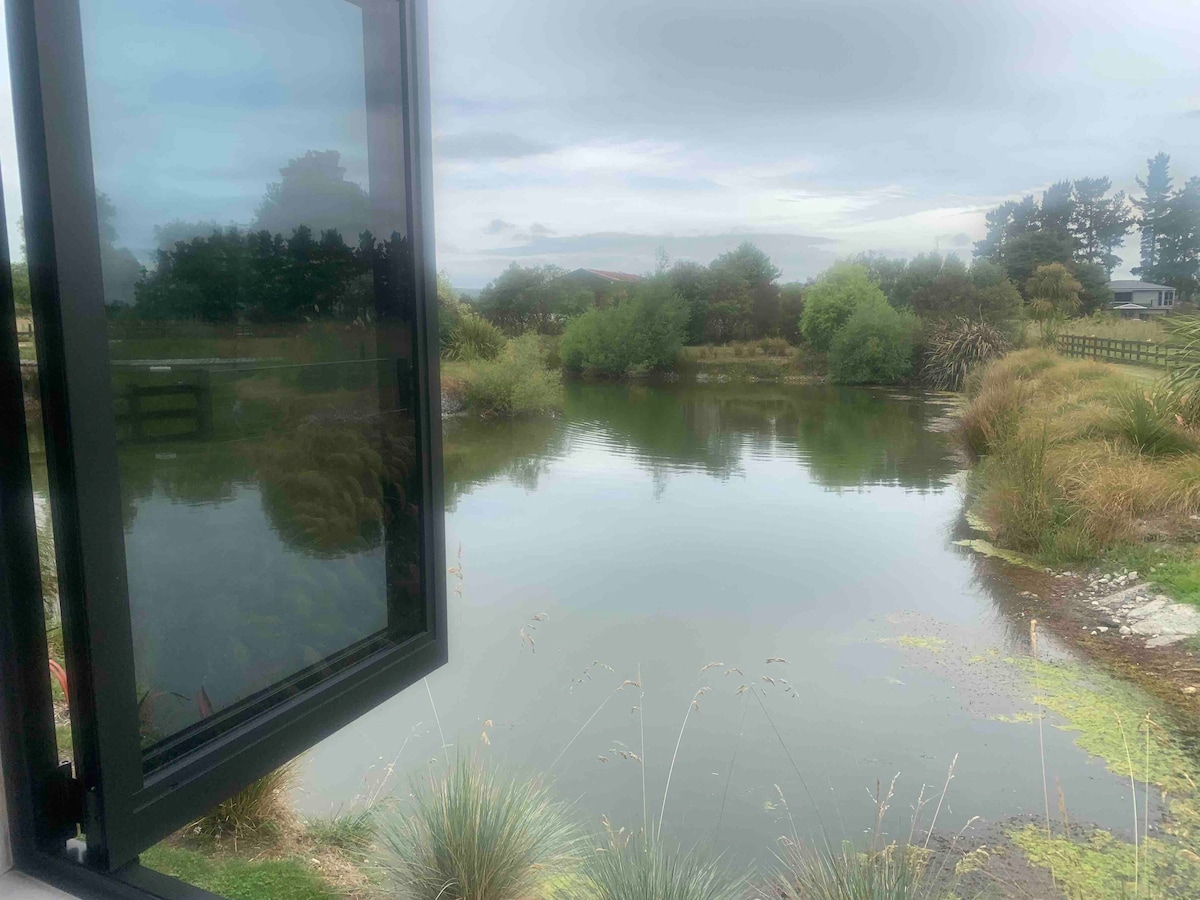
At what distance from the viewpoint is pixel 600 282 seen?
24.4 meters

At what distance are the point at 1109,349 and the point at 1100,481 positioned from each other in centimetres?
821

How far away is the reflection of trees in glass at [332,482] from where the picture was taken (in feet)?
4.09

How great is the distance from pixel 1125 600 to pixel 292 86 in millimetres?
4734

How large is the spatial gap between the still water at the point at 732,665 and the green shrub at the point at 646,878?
0.48 feet

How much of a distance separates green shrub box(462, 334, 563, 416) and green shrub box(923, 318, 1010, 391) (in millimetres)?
8454

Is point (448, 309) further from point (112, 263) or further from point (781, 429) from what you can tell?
point (112, 263)

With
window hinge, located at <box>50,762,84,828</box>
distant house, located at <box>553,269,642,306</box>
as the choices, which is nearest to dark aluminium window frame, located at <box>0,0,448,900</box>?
window hinge, located at <box>50,762,84,828</box>

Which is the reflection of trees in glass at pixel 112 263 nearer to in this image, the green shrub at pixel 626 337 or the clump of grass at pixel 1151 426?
the clump of grass at pixel 1151 426

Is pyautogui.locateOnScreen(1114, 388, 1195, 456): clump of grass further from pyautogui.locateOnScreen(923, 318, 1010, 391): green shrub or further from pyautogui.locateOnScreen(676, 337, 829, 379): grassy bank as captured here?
pyautogui.locateOnScreen(676, 337, 829, 379): grassy bank

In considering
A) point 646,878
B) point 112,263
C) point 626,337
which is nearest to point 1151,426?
point 646,878

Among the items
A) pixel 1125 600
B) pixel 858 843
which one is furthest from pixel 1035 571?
pixel 858 843

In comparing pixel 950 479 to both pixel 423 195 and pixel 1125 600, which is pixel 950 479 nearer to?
pixel 1125 600

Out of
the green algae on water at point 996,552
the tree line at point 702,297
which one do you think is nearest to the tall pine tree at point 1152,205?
the tree line at point 702,297

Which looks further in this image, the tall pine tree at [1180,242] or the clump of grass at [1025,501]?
the tall pine tree at [1180,242]
